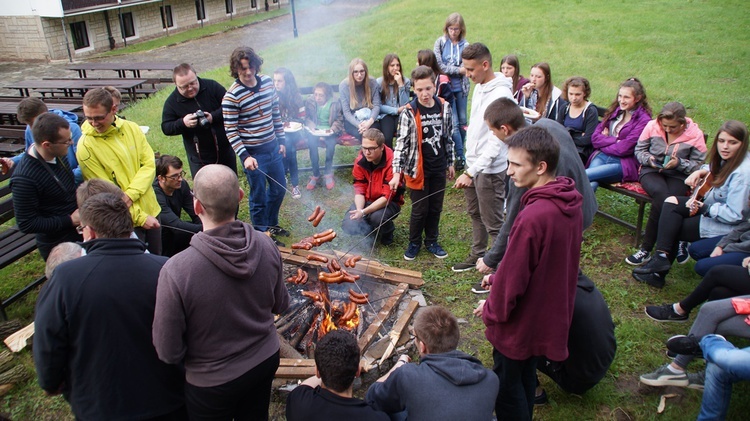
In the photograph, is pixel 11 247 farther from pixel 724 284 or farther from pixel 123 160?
pixel 724 284

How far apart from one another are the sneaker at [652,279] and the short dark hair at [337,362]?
3963 millimetres

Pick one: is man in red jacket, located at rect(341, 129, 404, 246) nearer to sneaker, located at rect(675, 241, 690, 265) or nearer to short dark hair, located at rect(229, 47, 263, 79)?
short dark hair, located at rect(229, 47, 263, 79)

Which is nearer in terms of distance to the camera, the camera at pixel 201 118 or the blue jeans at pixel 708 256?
the blue jeans at pixel 708 256

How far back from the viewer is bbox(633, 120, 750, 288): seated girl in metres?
4.68

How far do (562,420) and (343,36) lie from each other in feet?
54.7

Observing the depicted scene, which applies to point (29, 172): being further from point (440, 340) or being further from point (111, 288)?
point (440, 340)

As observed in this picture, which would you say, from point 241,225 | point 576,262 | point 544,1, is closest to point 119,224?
point 241,225

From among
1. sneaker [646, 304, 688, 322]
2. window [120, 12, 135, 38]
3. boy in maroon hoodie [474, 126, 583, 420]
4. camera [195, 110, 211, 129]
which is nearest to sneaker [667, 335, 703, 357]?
sneaker [646, 304, 688, 322]

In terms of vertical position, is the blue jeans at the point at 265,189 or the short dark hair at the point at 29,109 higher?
the short dark hair at the point at 29,109

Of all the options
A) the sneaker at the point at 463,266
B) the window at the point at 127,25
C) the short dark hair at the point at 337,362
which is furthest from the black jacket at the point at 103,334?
the window at the point at 127,25

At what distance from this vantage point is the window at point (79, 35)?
22.6 metres

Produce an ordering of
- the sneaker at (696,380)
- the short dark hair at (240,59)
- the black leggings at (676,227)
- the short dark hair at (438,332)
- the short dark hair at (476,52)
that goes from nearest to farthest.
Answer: the short dark hair at (438,332)
the sneaker at (696,380)
the short dark hair at (476,52)
the black leggings at (676,227)
the short dark hair at (240,59)

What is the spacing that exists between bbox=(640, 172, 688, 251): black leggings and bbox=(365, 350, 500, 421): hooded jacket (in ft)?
12.7

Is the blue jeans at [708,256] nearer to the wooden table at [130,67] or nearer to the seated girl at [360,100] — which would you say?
the seated girl at [360,100]
